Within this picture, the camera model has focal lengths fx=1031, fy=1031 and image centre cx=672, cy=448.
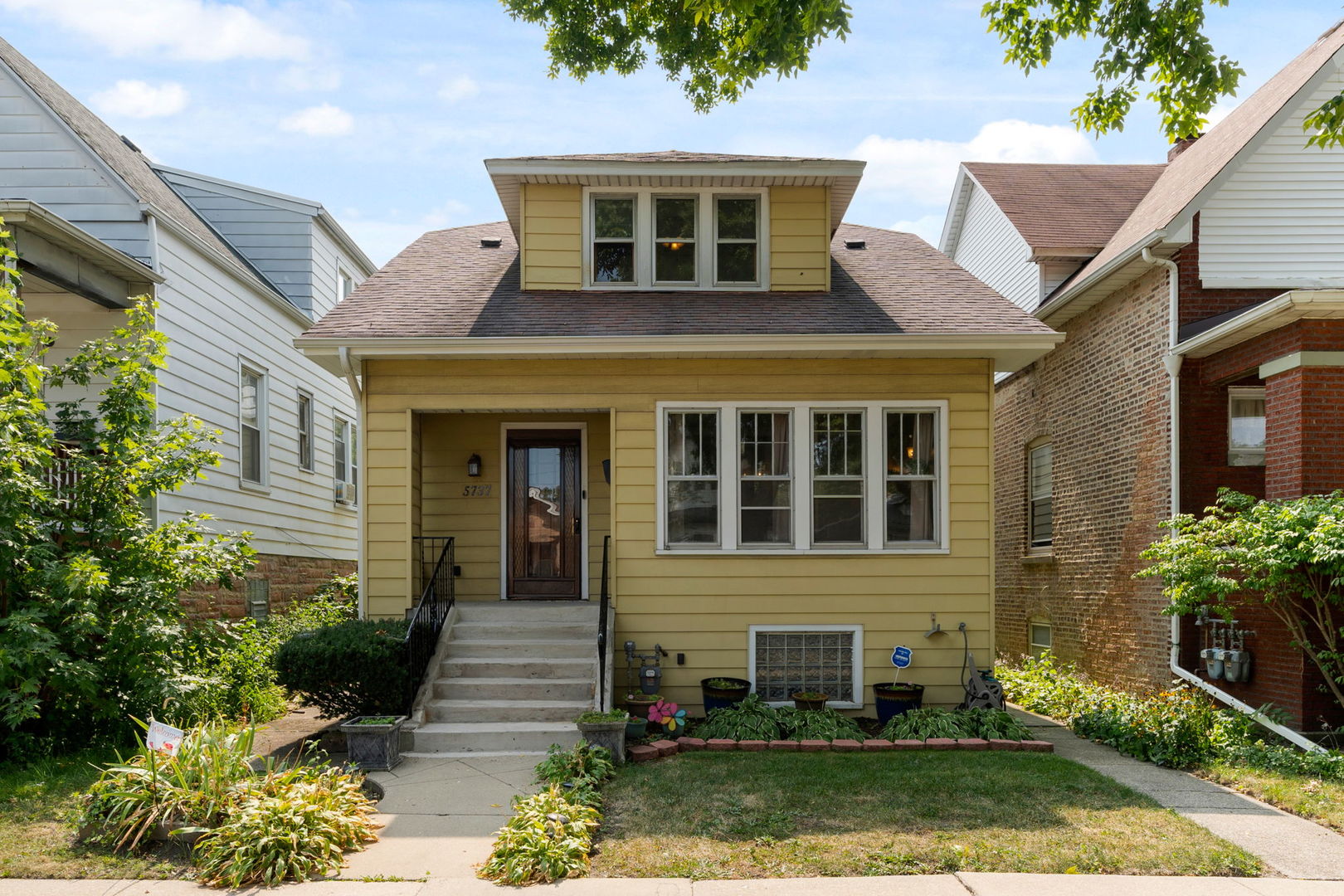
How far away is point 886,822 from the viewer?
6.53 metres

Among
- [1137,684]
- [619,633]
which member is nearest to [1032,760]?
[1137,684]

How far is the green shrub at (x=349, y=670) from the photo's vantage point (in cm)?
875

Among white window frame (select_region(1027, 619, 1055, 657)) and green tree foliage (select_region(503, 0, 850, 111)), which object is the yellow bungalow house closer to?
green tree foliage (select_region(503, 0, 850, 111))

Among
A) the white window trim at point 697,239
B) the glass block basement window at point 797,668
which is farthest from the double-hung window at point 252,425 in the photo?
the glass block basement window at point 797,668

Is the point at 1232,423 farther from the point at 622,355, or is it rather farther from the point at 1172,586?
the point at 622,355

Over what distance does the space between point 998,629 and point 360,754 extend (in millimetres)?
10372

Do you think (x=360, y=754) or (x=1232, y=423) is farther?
(x=1232, y=423)

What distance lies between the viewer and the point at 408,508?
34.0ft

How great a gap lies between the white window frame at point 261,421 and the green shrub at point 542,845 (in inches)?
327

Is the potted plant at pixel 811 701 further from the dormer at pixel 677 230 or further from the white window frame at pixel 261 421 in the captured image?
the white window frame at pixel 261 421

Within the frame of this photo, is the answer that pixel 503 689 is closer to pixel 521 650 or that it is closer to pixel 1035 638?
pixel 521 650

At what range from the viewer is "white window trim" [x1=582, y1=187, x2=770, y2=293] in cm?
1145

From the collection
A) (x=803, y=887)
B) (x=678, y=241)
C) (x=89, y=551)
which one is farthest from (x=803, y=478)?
(x=89, y=551)

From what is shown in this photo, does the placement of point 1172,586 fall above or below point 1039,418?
below
